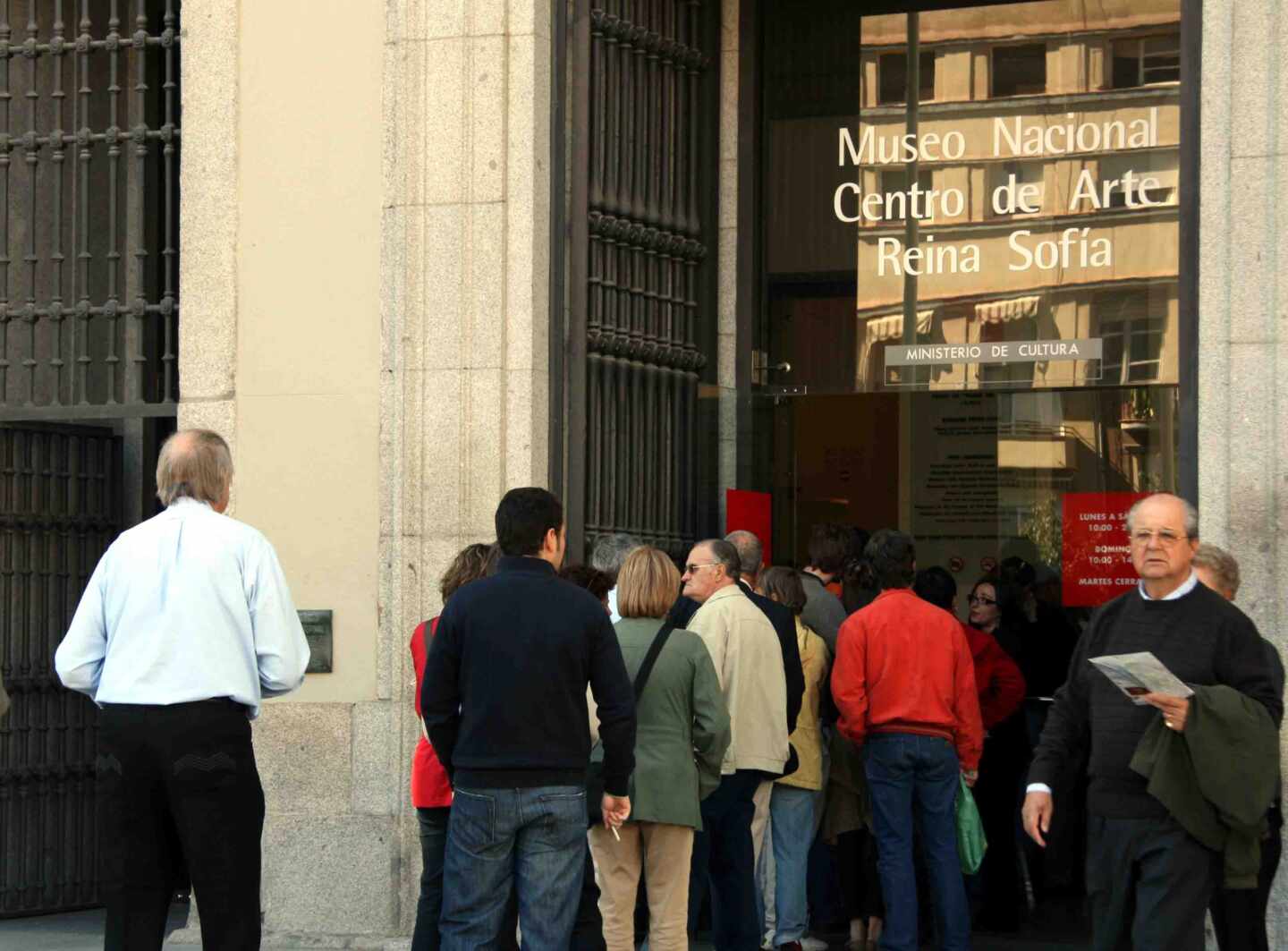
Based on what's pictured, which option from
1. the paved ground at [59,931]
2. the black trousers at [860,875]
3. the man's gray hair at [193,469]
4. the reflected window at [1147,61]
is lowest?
the paved ground at [59,931]

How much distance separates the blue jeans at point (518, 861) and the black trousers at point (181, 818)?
24.7 inches

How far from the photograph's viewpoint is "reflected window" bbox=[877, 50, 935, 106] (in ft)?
36.7

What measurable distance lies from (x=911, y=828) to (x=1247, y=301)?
257 cm

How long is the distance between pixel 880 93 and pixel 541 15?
2296mm

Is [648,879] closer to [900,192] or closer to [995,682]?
[995,682]

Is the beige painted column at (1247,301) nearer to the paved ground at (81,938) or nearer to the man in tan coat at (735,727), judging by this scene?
the man in tan coat at (735,727)

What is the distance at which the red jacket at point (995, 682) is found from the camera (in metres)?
10.2

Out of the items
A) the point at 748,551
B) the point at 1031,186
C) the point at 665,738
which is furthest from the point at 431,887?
the point at 1031,186

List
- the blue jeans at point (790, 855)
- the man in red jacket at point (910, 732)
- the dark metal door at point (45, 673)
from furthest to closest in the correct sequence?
the dark metal door at point (45, 673), the blue jeans at point (790, 855), the man in red jacket at point (910, 732)

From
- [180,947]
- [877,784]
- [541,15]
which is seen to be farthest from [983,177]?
[180,947]

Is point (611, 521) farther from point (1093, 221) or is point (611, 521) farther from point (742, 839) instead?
point (1093, 221)

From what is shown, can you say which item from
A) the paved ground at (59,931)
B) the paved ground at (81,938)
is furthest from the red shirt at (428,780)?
the paved ground at (59,931)

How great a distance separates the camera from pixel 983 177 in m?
11.0

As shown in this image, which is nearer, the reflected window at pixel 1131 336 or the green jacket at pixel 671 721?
the green jacket at pixel 671 721
